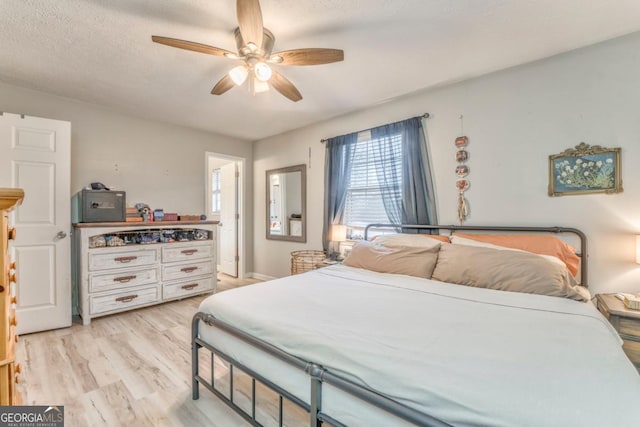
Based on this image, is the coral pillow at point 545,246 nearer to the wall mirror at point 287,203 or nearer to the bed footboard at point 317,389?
the bed footboard at point 317,389

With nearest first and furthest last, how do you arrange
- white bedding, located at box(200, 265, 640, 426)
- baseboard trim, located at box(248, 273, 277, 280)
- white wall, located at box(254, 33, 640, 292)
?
white bedding, located at box(200, 265, 640, 426)
white wall, located at box(254, 33, 640, 292)
baseboard trim, located at box(248, 273, 277, 280)

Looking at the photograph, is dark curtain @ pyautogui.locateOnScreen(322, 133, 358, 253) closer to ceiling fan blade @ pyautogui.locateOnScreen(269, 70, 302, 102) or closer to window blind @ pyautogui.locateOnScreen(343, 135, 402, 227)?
window blind @ pyautogui.locateOnScreen(343, 135, 402, 227)

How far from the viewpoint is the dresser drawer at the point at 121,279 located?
10.1ft

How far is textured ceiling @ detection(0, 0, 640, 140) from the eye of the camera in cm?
179

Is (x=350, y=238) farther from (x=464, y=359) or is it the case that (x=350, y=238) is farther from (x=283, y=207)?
(x=464, y=359)

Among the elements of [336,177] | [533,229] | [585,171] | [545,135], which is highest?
[545,135]

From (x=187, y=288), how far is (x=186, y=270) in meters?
0.24

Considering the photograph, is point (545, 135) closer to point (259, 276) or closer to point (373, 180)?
point (373, 180)

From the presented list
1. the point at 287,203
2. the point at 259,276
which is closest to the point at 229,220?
the point at 259,276

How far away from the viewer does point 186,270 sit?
377 centimetres

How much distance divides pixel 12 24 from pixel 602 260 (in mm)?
4587

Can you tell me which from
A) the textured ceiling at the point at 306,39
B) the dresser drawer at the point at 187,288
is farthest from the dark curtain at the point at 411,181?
the dresser drawer at the point at 187,288

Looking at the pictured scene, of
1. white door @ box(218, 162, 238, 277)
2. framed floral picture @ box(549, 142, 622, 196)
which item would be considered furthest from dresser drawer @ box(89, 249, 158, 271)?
framed floral picture @ box(549, 142, 622, 196)

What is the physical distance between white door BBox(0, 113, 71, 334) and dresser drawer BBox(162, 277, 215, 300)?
37.3 inches
